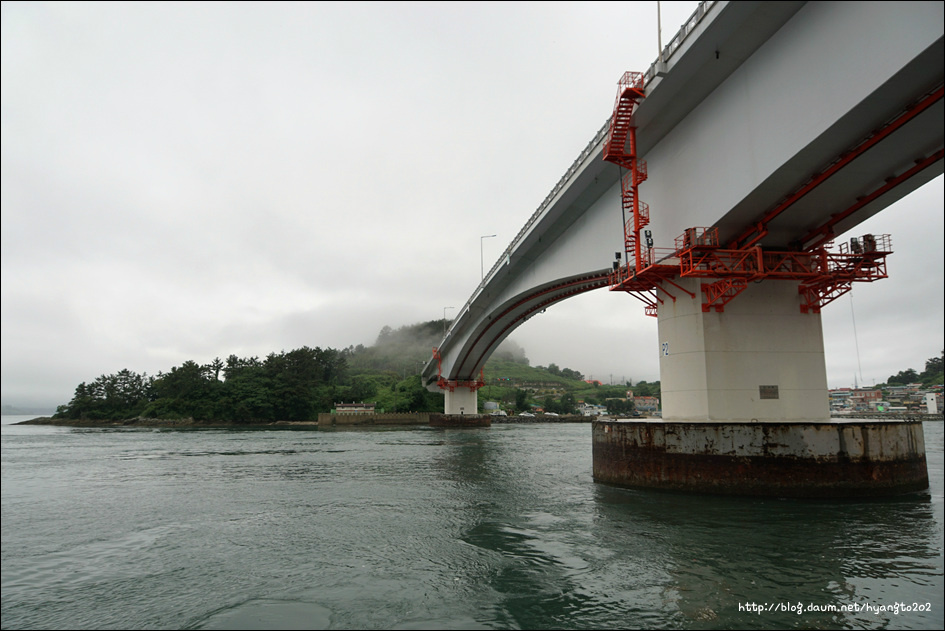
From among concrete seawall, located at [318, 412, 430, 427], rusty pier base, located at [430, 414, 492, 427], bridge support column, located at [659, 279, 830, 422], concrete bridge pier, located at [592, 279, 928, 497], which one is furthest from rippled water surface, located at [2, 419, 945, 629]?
concrete seawall, located at [318, 412, 430, 427]

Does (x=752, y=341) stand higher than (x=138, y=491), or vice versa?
(x=752, y=341)

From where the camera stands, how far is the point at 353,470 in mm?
24000

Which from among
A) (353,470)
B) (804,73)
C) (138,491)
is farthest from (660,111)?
(138,491)

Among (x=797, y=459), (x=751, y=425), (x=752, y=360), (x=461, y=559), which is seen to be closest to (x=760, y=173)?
(x=752, y=360)

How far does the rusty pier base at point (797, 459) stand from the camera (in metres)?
14.1

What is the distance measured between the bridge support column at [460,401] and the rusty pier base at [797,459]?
187 ft

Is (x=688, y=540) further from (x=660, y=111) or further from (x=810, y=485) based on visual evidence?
(x=660, y=111)

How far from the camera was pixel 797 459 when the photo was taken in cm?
1423

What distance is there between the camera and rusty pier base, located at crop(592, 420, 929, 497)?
14.1 metres

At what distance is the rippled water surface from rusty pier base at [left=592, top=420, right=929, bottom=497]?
527 millimetres

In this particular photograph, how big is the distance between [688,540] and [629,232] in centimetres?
1214

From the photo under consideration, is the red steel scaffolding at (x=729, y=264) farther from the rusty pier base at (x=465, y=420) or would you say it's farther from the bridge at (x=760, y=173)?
the rusty pier base at (x=465, y=420)

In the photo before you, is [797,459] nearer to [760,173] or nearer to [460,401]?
[760,173]

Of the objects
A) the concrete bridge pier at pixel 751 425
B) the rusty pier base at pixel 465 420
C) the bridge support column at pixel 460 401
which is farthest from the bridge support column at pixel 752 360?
the bridge support column at pixel 460 401
